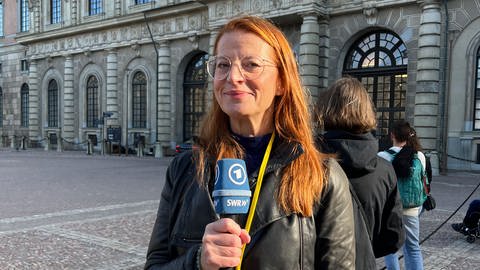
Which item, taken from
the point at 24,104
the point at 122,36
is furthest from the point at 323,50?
the point at 24,104

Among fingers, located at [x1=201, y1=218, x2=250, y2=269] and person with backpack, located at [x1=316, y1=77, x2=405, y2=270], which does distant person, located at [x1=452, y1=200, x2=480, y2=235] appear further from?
fingers, located at [x1=201, y1=218, x2=250, y2=269]

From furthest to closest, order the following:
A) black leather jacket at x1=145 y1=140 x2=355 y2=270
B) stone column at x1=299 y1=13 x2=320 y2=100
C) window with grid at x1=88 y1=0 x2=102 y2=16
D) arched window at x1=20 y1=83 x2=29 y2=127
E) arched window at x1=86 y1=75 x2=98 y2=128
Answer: arched window at x1=20 y1=83 x2=29 y2=127 → arched window at x1=86 y1=75 x2=98 y2=128 → window with grid at x1=88 y1=0 x2=102 y2=16 → stone column at x1=299 y1=13 x2=320 y2=100 → black leather jacket at x1=145 y1=140 x2=355 y2=270

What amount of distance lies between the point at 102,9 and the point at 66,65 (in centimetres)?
502

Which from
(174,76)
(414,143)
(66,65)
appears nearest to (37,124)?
(66,65)

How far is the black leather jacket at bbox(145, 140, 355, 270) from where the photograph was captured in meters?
1.53

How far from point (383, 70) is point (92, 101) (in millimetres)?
20517

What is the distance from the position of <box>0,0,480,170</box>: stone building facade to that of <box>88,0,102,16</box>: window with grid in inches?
2.7

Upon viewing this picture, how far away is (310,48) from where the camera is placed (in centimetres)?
1936

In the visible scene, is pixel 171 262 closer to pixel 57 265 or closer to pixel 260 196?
pixel 260 196

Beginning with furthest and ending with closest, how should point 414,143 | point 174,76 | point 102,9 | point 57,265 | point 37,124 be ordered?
point 37,124
point 102,9
point 174,76
point 57,265
point 414,143

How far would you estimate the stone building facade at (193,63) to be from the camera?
1684 centimetres

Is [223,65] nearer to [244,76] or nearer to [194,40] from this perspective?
[244,76]

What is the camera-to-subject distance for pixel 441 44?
17.0 m

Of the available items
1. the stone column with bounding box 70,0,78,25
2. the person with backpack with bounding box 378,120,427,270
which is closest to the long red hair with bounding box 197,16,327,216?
the person with backpack with bounding box 378,120,427,270
